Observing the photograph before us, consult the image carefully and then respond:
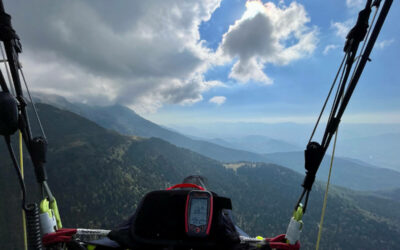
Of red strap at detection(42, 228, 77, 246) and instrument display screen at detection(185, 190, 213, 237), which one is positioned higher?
instrument display screen at detection(185, 190, 213, 237)

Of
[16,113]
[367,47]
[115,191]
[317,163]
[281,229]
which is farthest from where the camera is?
[115,191]

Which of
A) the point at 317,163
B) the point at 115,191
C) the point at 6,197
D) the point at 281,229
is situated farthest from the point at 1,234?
the point at 317,163

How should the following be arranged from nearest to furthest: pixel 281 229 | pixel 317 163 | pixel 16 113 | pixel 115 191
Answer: pixel 16 113, pixel 317 163, pixel 281 229, pixel 115 191

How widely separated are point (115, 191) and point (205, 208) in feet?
718

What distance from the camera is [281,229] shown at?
592 feet

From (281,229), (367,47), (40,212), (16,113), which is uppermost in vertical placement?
(367,47)

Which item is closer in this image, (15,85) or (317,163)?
(15,85)

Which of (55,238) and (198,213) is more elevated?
(198,213)

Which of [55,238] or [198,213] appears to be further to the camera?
[198,213]

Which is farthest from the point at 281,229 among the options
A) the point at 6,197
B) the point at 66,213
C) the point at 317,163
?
the point at 6,197

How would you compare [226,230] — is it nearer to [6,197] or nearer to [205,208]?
[205,208]

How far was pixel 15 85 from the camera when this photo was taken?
3.56 meters

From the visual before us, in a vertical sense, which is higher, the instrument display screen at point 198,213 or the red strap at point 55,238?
the instrument display screen at point 198,213

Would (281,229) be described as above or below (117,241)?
below
